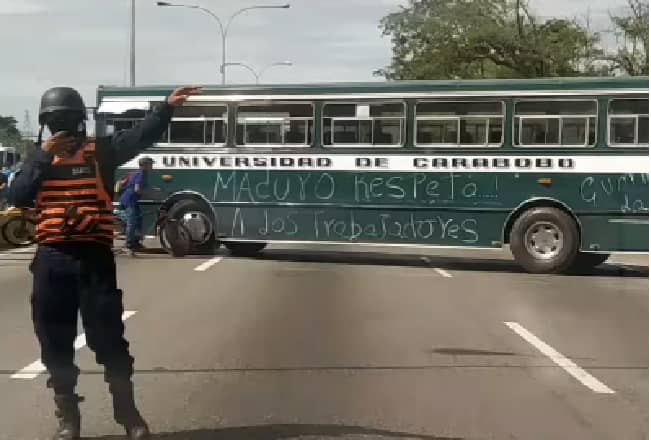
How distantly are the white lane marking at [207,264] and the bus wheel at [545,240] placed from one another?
4778 mm

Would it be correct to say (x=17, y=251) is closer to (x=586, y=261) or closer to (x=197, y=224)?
(x=197, y=224)

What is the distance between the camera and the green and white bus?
551 inches

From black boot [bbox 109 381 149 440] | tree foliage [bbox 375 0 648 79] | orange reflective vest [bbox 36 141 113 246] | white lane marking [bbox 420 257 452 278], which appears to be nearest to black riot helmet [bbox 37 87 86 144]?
orange reflective vest [bbox 36 141 113 246]

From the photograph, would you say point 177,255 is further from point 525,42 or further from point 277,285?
point 525,42

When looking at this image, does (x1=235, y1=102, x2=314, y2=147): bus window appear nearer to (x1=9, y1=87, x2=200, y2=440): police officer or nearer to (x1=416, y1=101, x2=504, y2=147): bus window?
(x1=416, y1=101, x2=504, y2=147): bus window

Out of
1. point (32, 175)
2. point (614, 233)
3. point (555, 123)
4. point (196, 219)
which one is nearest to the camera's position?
point (32, 175)

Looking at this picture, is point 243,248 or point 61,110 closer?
point 61,110

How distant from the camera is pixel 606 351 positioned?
8102 millimetres

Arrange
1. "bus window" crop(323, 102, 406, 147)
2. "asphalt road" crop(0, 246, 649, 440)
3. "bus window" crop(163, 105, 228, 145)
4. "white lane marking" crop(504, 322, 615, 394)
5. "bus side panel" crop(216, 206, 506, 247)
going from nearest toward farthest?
1. "asphalt road" crop(0, 246, 649, 440)
2. "white lane marking" crop(504, 322, 615, 394)
3. "bus side panel" crop(216, 206, 506, 247)
4. "bus window" crop(323, 102, 406, 147)
5. "bus window" crop(163, 105, 228, 145)

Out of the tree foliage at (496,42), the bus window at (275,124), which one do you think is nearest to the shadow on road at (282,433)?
the bus window at (275,124)

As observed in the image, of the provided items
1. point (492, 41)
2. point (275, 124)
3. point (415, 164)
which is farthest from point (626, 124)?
point (492, 41)

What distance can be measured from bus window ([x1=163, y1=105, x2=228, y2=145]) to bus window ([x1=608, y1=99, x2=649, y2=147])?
6300mm

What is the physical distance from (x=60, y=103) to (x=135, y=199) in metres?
11.3

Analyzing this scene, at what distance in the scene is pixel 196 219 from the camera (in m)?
15.9
